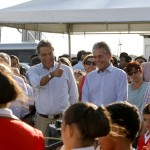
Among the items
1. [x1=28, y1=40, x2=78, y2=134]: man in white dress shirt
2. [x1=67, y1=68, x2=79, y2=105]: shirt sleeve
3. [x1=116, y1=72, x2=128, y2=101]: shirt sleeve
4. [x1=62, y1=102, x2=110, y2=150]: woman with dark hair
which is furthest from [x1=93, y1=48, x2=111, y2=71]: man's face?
[x1=62, y1=102, x2=110, y2=150]: woman with dark hair

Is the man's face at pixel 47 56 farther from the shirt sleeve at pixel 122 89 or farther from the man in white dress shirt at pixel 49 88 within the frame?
the shirt sleeve at pixel 122 89

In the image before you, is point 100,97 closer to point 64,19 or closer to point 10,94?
point 10,94

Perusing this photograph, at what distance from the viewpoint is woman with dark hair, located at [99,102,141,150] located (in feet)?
11.9

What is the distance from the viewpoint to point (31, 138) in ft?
9.98

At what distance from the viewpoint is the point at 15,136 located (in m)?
2.99

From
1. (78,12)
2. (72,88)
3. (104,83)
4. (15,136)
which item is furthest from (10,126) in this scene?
(78,12)

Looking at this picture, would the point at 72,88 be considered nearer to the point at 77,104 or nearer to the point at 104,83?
the point at 104,83

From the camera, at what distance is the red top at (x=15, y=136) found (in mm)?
2979

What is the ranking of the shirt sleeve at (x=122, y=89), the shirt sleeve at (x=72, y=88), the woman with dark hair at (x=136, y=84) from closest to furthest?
the shirt sleeve at (x=122, y=89)
the shirt sleeve at (x=72, y=88)
the woman with dark hair at (x=136, y=84)

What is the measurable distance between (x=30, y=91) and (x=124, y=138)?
314cm

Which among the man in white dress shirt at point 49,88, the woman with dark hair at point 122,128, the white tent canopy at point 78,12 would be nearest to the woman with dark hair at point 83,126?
the woman with dark hair at point 122,128

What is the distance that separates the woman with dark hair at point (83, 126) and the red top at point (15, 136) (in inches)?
8.1

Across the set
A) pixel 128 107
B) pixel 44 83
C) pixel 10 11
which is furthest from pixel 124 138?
pixel 10 11

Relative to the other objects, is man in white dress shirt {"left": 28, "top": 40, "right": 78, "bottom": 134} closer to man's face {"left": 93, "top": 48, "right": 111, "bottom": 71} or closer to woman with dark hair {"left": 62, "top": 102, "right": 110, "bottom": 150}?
man's face {"left": 93, "top": 48, "right": 111, "bottom": 71}
